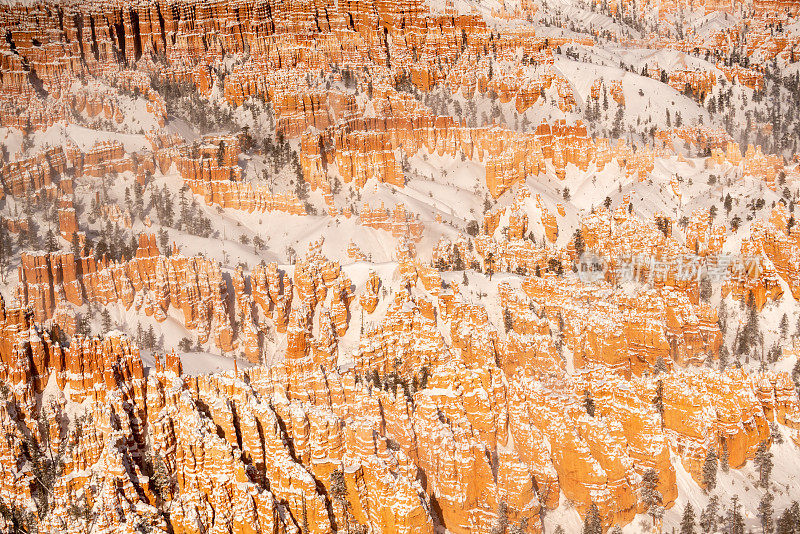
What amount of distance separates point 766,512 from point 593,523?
9.19 m

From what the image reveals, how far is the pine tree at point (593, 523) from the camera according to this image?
5703cm

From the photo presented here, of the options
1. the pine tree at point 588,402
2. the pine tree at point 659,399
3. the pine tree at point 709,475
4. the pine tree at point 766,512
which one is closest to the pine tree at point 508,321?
the pine tree at point 588,402

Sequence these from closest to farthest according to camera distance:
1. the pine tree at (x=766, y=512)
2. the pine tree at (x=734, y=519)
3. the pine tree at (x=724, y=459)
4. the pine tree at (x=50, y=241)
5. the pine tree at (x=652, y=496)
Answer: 1. the pine tree at (x=734, y=519)
2. the pine tree at (x=652, y=496)
3. the pine tree at (x=766, y=512)
4. the pine tree at (x=724, y=459)
5. the pine tree at (x=50, y=241)

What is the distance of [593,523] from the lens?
2251 inches

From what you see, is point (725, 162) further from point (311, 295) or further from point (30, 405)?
point (30, 405)

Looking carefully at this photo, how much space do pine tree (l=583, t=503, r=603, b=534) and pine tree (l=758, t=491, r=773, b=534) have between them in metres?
8.24

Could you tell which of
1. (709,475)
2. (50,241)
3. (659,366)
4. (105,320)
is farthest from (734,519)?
(50,241)

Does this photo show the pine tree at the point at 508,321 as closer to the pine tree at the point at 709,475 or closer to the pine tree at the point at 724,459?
the pine tree at the point at 724,459

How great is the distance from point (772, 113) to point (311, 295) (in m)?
67.4

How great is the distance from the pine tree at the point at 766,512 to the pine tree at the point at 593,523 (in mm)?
8243

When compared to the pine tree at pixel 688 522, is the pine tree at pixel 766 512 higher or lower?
lower

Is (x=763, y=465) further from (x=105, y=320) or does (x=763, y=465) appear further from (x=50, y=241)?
(x=50, y=241)

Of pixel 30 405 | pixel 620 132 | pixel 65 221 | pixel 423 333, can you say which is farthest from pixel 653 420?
pixel 620 132

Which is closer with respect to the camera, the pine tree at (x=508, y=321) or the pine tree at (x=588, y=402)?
the pine tree at (x=588, y=402)
